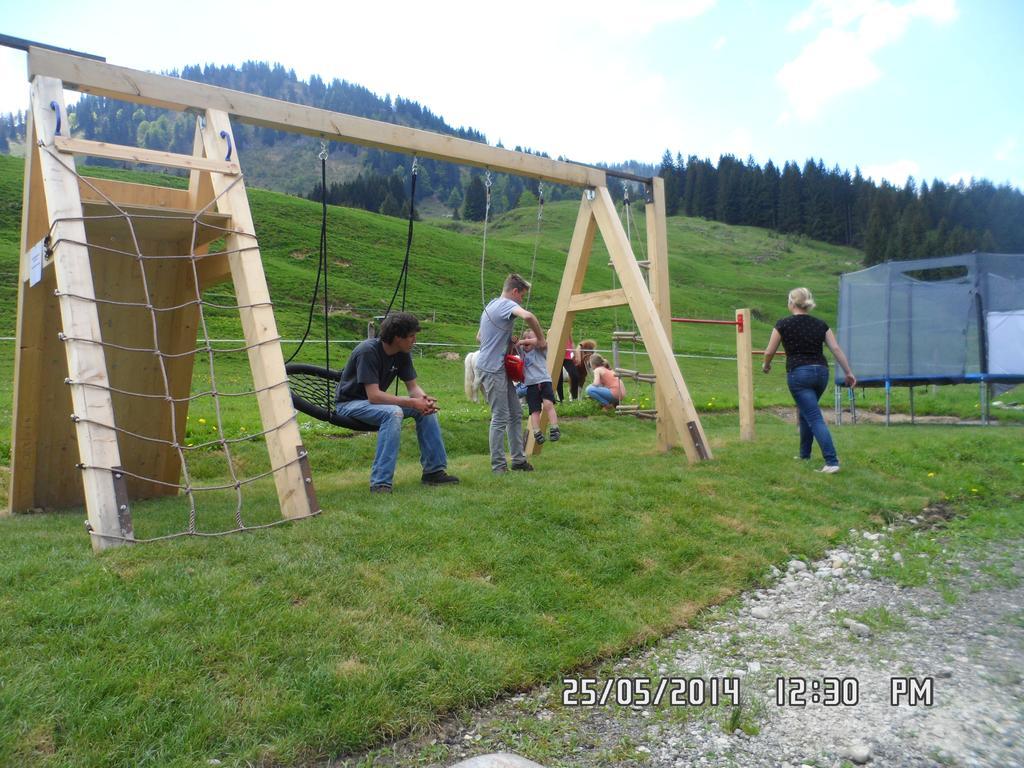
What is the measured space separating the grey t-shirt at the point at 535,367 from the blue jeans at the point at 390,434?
246cm

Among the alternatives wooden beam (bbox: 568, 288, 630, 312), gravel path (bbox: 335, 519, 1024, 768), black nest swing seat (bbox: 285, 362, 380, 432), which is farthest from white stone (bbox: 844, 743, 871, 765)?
wooden beam (bbox: 568, 288, 630, 312)

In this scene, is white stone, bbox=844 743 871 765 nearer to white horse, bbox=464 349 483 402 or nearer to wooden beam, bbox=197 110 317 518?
wooden beam, bbox=197 110 317 518

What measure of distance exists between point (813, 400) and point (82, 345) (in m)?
6.79

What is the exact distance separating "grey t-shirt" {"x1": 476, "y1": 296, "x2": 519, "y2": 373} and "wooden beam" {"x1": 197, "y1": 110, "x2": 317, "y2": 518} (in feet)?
7.95

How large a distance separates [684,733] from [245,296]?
13.6ft

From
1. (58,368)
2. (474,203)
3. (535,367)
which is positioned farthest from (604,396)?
(474,203)

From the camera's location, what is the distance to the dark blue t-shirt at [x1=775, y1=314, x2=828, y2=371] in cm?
843

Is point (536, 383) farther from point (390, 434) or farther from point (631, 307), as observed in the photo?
point (390, 434)

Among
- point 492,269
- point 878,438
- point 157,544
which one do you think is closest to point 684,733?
point 157,544

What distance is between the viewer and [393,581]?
4355 mm

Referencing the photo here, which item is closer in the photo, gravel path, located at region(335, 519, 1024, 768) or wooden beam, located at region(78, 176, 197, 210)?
gravel path, located at region(335, 519, 1024, 768)

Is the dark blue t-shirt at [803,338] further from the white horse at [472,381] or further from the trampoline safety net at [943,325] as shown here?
the trampoline safety net at [943,325]

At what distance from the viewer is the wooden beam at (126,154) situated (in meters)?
5.38

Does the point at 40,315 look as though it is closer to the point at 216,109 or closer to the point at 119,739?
the point at 216,109
